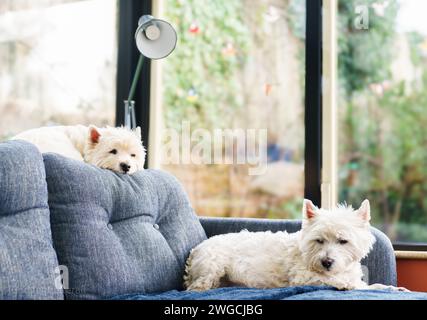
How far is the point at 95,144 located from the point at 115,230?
518 millimetres

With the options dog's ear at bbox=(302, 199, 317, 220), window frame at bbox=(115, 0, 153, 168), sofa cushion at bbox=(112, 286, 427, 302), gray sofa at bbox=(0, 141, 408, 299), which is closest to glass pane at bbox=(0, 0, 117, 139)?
window frame at bbox=(115, 0, 153, 168)

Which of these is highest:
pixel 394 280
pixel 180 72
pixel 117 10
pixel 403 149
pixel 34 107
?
pixel 117 10

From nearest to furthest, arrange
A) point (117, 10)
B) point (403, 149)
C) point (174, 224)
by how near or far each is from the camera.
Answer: point (174, 224) < point (403, 149) < point (117, 10)

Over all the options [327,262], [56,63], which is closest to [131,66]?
[56,63]

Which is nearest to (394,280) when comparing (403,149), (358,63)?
(403,149)

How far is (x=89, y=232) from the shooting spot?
2221 mm

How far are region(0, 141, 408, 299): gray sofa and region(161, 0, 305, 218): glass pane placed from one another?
1.18 metres

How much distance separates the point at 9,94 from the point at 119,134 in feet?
3.19

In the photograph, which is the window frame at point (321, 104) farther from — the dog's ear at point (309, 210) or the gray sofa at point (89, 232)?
the dog's ear at point (309, 210)

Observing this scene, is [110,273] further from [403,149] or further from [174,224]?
[403,149]

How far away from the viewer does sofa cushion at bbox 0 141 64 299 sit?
1.83 meters

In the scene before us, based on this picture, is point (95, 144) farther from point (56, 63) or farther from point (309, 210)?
point (56, 63)

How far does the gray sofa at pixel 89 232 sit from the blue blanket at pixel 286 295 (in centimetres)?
6

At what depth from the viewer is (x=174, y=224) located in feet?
9.14
